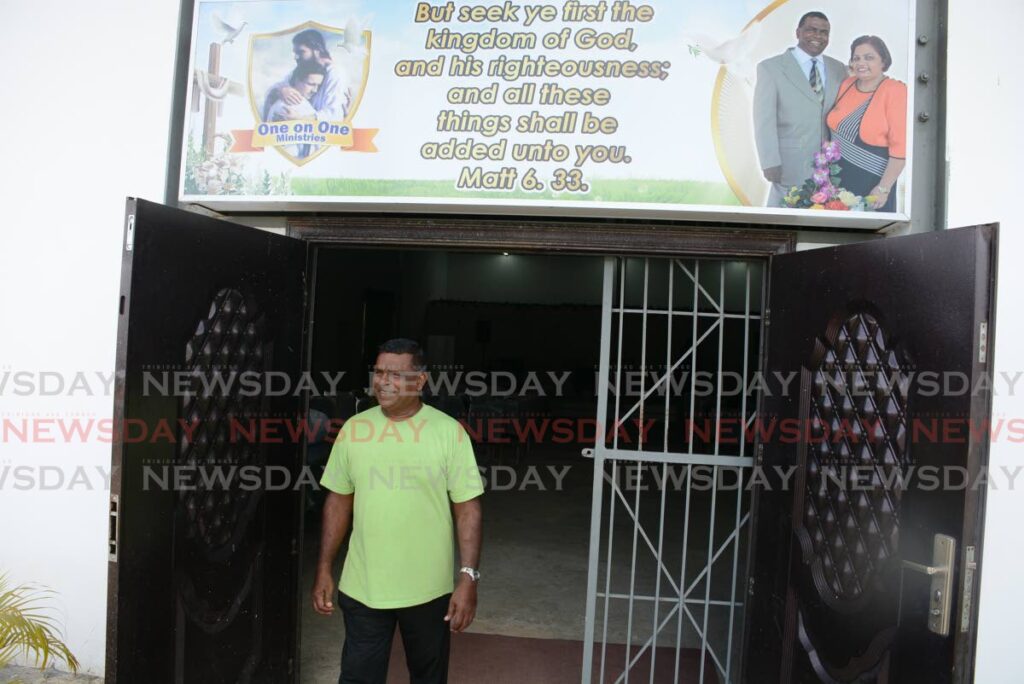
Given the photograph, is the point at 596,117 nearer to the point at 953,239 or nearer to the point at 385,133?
the point at 385,133

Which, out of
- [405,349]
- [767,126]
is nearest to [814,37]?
[767,126]

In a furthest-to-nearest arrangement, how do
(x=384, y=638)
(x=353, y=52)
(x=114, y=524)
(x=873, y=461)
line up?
(x=353, y=52)
(x=384, y=638)
(x=873, y=461)
(x=114, y=524)

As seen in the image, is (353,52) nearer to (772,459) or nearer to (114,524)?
(114,524)

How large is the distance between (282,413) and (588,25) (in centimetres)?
221

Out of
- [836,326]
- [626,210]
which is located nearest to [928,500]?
[836,326]

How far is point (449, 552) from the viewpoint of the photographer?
261 cm

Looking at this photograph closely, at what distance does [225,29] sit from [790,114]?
8.50 ft

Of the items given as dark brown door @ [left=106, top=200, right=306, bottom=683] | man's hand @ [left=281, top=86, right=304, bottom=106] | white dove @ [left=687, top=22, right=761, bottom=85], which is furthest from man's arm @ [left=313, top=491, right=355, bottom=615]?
white dove @ [left=687, top=22, right=761, bottom=85]

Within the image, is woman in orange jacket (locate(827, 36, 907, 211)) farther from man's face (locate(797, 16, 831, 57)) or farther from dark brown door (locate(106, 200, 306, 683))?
dark brown door (locate(106, 200, 306, 683))

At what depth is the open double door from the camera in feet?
6.70

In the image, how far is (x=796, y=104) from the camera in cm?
284

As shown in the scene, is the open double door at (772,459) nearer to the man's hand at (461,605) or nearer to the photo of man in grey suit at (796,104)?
the photo of man in grey suit at (796,104)

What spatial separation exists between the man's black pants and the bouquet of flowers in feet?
7.20

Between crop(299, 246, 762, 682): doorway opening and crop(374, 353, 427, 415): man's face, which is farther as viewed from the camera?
crop(299, 246, 762, 682): doorway opening
